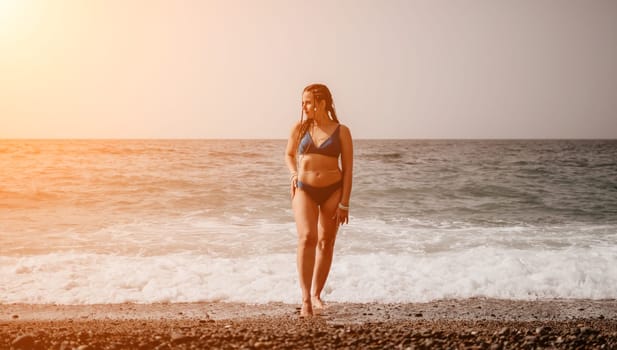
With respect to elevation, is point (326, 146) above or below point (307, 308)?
above

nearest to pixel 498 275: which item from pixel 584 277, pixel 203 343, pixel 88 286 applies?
pixel 584 277

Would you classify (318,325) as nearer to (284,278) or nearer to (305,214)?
(305,214)

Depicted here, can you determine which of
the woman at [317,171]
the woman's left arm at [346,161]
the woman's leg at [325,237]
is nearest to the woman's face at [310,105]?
the woman at [317,171]

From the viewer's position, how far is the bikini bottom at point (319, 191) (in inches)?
172

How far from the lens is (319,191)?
172 inches

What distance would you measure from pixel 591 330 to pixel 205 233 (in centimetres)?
690

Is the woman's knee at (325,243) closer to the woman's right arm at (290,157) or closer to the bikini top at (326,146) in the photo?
the woman's right arm at (290,157)

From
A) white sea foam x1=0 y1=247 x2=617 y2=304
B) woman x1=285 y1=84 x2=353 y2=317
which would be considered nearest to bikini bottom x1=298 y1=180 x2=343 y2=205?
woman x1=285 y1=84 x2=353 y2=317

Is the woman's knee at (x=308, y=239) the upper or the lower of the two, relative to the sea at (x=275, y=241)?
upper

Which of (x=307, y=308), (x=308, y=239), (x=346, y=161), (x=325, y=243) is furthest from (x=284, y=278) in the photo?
(x=346, y=161)

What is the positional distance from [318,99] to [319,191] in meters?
0.75

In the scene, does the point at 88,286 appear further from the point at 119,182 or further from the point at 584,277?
the point at 119,182

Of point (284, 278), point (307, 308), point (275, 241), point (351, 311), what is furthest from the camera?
point (275, 241)

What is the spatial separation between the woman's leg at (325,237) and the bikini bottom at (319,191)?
0.04 metres
